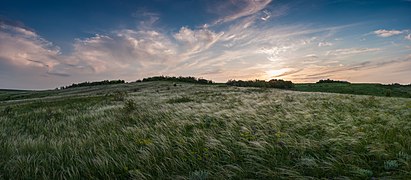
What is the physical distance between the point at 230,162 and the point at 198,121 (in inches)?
128

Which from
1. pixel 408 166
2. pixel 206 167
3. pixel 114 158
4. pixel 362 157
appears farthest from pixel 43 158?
pixel 408 166

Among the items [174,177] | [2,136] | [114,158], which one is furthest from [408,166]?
[2,136]

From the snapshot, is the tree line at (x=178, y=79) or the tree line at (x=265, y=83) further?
the tree line at (x=178, y=79)

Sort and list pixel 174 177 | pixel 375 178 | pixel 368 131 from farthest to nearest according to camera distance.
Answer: pixel 368 131 → pixel 174 177 → pixel 375 178

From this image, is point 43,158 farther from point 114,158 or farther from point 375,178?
point 375,178

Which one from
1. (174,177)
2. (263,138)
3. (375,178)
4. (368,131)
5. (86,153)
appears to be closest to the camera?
(375,178)

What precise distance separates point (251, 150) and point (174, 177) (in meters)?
1.67

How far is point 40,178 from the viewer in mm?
3414

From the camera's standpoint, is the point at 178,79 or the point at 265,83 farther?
the point at 178,79

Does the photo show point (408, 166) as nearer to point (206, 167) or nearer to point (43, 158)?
point (206, 167)

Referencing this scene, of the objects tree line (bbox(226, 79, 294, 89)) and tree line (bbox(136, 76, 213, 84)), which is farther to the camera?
tree line (bbox(136, 76, 213, 84))

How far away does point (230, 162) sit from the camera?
3.80m

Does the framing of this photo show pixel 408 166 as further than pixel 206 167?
No

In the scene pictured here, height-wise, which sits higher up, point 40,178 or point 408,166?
point 408,166
